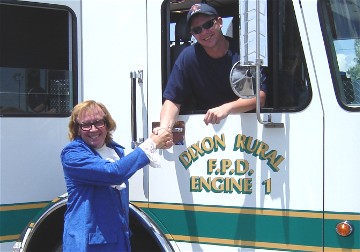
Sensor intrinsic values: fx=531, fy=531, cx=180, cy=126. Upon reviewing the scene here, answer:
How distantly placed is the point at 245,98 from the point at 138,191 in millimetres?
985

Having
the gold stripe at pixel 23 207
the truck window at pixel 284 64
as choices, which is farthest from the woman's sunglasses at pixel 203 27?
the gold stripe at pixel 23 207

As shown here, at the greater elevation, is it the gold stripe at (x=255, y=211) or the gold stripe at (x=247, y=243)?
the gold stripe at (x=255, y=211)

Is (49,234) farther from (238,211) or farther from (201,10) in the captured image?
(201,10)

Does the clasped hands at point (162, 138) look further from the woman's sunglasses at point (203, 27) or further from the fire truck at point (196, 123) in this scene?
the woman's sunglasses at point (203, 27)

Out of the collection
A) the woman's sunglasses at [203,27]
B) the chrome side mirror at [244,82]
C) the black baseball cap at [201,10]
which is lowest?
the chrome side mirror at [244,82]

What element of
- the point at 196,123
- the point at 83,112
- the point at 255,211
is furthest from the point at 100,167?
the point at 255,211

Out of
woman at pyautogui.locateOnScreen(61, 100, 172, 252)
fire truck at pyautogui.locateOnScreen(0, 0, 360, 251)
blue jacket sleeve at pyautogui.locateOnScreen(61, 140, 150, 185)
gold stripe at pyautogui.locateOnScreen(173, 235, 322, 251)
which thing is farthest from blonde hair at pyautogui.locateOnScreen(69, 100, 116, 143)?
gold stripe at pyautogui.locateOnScreen(173, 235, 322, 251)

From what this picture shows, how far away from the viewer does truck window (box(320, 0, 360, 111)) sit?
8.71ft

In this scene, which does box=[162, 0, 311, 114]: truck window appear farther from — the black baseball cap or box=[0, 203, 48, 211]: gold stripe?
box=[0, 203, 48, 211]: gold stripe

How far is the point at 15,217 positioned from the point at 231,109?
1.55m

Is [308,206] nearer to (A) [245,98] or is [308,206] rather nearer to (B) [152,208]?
(A) [245,98]

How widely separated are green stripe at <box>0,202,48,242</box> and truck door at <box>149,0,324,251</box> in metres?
0.85

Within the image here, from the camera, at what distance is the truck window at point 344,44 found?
2.65 metres

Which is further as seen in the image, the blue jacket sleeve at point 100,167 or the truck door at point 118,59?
the truck door at point 118,59
